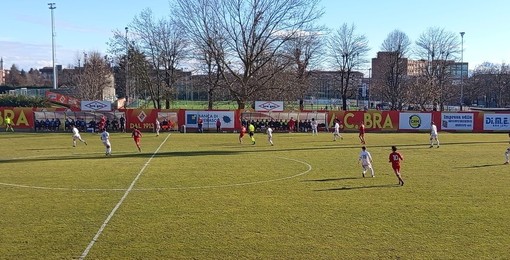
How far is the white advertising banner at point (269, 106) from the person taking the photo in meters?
50.5

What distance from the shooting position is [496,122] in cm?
5303

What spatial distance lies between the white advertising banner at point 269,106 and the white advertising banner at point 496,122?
23476mm

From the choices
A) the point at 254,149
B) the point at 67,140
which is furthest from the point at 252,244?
the point at 67,140

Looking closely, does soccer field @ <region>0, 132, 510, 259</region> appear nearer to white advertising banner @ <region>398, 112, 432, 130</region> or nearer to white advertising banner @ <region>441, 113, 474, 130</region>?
white advertising banner @ <region>398, 112, 432, 130</region>

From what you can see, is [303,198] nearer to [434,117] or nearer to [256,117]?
[256,117]

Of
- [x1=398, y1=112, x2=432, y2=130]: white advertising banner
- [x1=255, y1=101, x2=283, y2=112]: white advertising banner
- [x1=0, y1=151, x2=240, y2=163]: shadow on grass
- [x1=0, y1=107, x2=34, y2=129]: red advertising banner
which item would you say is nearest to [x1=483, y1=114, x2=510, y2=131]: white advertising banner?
[x1=398, y1=112, x2=432, y2=130]: white advertising banner

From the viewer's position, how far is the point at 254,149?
33062mm

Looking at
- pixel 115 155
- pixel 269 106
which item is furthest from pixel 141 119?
pixel 115 155

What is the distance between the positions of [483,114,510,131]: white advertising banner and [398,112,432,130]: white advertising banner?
6.60m

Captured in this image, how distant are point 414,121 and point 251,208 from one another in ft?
137

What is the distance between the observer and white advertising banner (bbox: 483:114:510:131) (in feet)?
174

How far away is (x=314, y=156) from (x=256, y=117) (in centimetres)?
2381

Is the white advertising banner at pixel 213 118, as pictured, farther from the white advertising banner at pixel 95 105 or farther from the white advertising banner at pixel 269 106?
the white advertising banner at pixel 95 105

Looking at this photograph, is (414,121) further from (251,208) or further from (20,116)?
(20,116)
